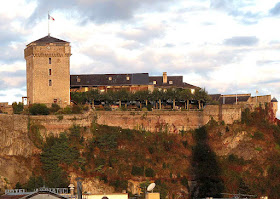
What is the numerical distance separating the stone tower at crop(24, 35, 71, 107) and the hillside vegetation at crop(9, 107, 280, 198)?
7.24 m

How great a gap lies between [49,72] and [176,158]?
1836 centimetres

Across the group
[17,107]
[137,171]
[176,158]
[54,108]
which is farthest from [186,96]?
[17,107]

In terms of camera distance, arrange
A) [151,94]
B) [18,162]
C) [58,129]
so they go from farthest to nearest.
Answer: [151,94] < [58,129] < [18,162]

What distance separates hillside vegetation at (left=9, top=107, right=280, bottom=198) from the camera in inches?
2304

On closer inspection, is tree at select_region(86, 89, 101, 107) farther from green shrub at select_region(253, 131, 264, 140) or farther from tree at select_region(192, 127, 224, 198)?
green shrub at select_region(253, 131, 264, 140)

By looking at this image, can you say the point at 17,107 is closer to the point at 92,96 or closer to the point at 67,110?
the point at 67,110

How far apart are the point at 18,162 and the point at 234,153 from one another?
73.9ft

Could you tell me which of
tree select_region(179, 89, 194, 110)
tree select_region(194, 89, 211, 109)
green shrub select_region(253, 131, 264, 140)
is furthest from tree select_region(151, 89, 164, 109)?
green shrub select_region(253, 131, 264, 140)

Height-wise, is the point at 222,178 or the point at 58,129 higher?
the point at 58,129

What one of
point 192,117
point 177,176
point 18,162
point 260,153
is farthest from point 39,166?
point 260,153

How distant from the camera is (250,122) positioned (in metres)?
66.2

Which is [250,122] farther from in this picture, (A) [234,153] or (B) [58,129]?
(B) [58,129]

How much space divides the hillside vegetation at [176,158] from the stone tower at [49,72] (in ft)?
23.7

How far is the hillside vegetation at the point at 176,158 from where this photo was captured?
2304 inches
